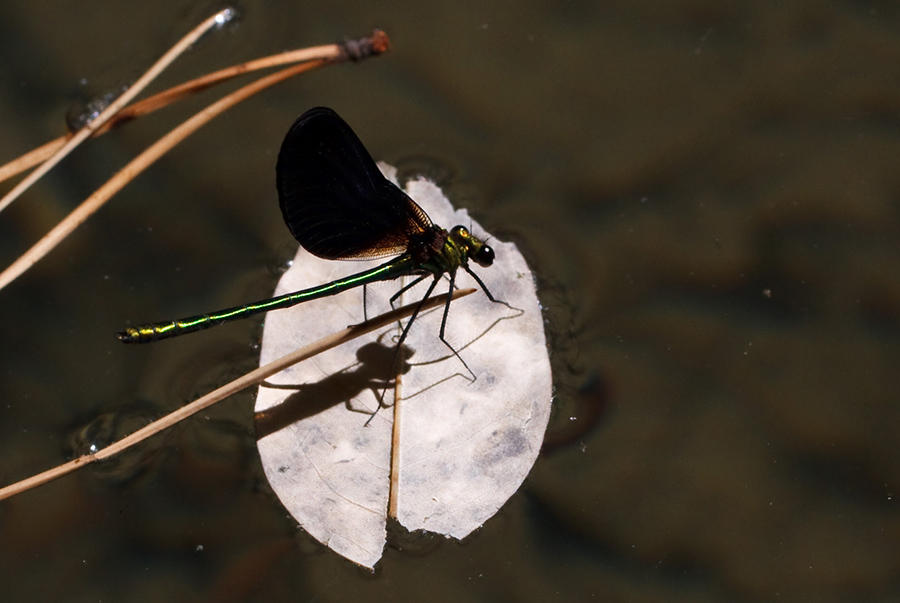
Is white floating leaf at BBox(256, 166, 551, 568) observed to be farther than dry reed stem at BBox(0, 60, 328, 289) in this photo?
No

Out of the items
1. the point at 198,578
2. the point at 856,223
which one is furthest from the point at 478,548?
the point at 856,223

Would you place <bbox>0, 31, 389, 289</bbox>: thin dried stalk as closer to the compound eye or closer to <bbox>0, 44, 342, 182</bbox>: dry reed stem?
<bbox>0, 44, 342, 182</bbox>: dry reed stem

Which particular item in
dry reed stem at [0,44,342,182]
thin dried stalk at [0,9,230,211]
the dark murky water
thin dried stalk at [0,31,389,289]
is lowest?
the dark murky water

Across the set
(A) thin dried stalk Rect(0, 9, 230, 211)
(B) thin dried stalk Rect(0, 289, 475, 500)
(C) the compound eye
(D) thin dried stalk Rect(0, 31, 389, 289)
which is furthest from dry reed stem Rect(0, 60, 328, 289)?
(C) the compound eye

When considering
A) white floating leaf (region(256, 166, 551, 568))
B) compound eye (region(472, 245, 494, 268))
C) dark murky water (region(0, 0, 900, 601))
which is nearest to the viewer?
white floating leaf (region(256, 166, 551, 568))

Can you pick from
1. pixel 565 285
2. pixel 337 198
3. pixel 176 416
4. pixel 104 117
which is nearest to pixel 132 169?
pixel 104 117

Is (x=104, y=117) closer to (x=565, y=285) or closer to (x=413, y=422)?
(x=413, y=422)

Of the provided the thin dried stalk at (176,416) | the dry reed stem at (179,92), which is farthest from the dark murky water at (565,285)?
the thin dried stalk at (176,416)
